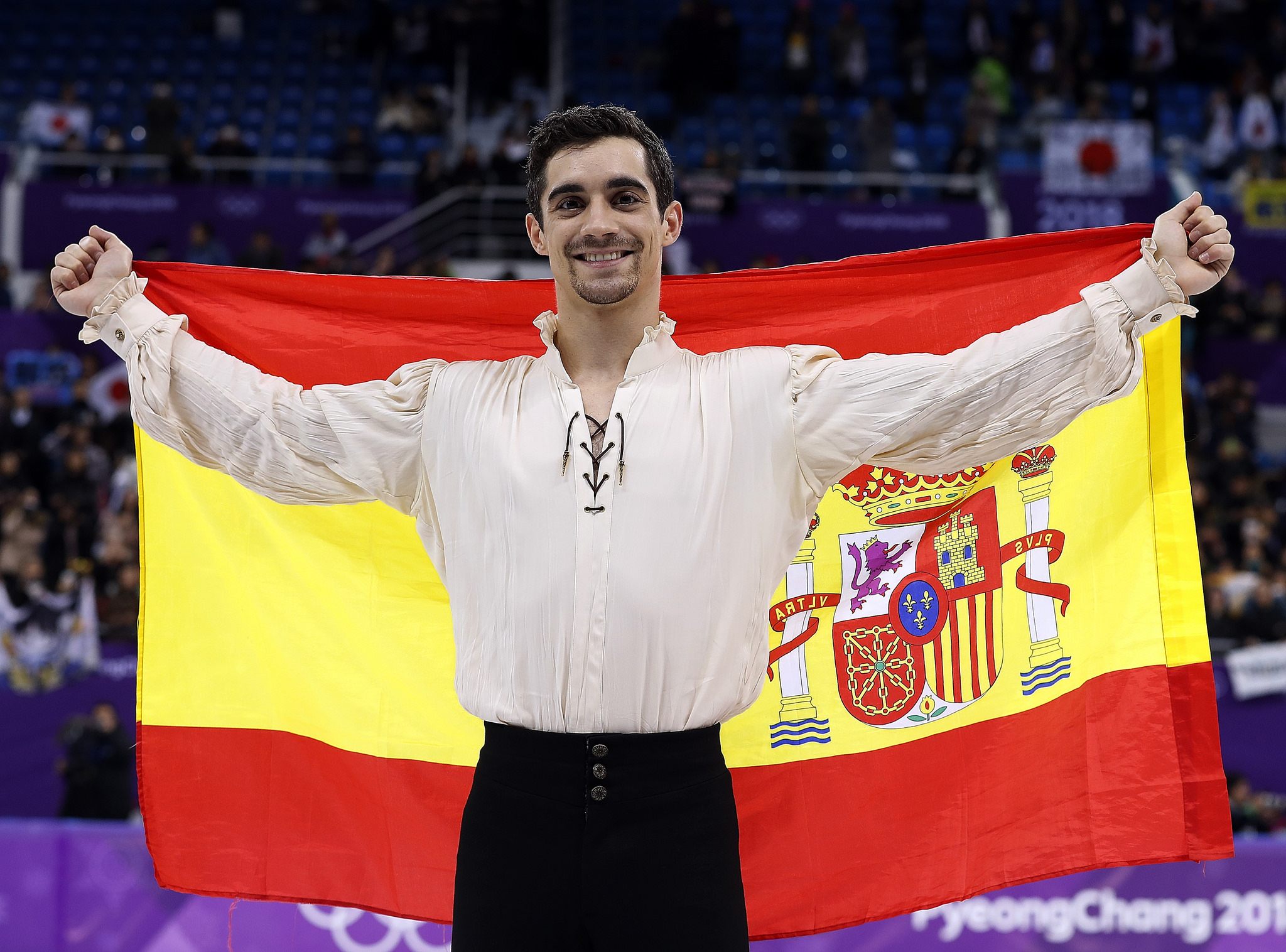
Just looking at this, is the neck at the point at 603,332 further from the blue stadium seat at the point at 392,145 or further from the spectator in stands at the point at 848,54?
the spectator in stands at the point at 848,54

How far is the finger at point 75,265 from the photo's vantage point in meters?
3.13

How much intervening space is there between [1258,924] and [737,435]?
4.40m

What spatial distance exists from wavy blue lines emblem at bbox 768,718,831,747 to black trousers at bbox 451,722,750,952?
108 centimetres

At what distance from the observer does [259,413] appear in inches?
119

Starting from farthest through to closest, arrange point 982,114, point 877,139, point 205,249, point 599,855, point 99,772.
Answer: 1. point 982,114
2. point 877,139
3. point 205,249
4. point 99,772
5. point 599,855

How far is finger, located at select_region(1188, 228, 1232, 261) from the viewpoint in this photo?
282 centimetres

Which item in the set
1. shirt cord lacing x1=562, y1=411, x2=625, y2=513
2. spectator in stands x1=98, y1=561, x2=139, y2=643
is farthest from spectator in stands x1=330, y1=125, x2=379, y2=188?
shirt cord lacing x1=562, y1=411, x2=625, y2=513

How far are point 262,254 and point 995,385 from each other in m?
11.3

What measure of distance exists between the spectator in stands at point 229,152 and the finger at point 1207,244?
44.1ft

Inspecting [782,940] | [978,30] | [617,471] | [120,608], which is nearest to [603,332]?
[617,471]

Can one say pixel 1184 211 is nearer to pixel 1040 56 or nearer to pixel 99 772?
pixel 99 772

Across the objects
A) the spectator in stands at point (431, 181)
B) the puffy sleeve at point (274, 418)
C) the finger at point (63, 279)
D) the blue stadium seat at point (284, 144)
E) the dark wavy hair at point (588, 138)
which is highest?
the blue stadium seat at point (284, 144)

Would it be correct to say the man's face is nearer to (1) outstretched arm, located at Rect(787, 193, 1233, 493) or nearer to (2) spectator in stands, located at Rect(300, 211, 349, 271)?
(1) outstretched arm, located at Rect(787, 193, 1233, 493)

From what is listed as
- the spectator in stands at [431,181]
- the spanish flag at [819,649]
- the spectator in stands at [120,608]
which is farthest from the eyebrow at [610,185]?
the spectator in stands at [431,181]
